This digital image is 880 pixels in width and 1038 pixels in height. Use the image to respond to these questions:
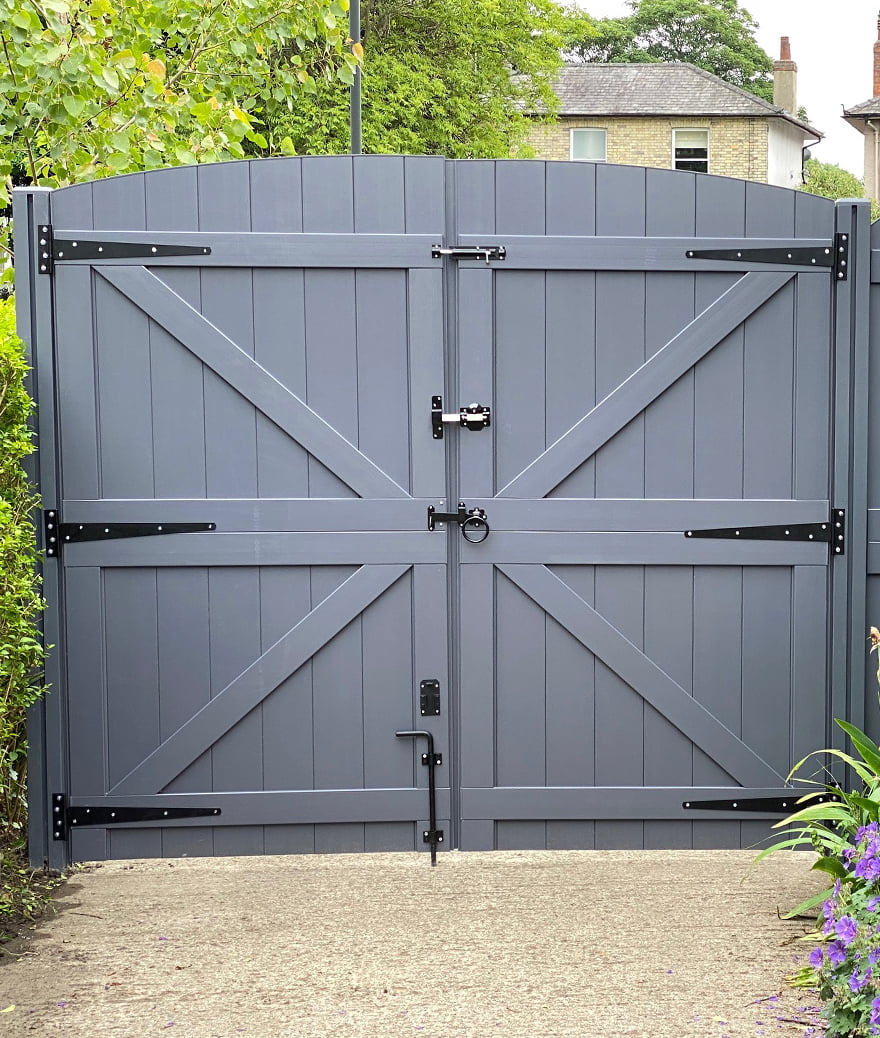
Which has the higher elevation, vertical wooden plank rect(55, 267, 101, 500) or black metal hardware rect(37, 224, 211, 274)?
black metal hardware rect(37, 224, 211, 274)

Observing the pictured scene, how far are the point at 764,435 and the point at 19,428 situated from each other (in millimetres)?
2360

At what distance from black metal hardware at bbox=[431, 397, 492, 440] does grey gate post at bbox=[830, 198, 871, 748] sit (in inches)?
45.5

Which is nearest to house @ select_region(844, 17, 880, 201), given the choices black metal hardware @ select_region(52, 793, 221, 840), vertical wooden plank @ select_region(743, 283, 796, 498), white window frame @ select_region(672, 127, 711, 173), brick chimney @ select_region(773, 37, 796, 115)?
white window frame @ select_region(672, 127, 711, 173)

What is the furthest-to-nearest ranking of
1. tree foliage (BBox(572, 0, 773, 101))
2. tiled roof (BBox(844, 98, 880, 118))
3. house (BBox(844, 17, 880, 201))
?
tree foliage (BBox(572, 0, 773, 101)) < tiled roof (BBox(844, 98, 880, 118)) < house (BBox(844, 17, 880, 201))

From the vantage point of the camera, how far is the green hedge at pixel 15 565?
3.49 m

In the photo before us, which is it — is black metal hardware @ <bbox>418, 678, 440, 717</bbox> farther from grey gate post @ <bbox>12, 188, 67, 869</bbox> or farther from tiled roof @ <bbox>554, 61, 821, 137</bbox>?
tiled roof @ <bbox>554, 61, 821, 137</bbox>

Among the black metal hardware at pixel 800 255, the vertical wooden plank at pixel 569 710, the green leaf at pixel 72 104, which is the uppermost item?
the green leaf at pixel 72 104

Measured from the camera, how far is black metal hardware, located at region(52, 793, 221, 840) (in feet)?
12.8

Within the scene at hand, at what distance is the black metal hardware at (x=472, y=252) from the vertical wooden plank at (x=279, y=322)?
449 mm

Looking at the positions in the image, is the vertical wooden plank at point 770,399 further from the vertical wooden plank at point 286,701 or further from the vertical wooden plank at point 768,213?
the vertical wooden plank at point 286,701

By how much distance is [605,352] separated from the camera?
153 inches

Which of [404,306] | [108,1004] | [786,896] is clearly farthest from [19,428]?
[786,896]

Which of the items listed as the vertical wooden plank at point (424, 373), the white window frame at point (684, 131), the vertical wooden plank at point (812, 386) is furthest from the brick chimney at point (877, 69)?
the vertical wooden plank at point (424, 373)

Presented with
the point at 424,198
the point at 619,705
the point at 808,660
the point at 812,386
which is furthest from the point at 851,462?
the point at 424,198
